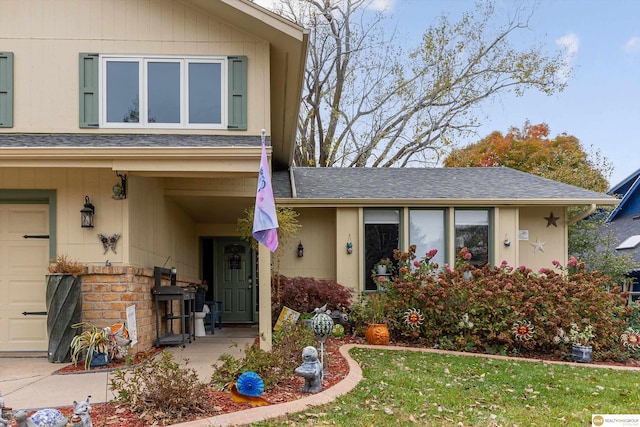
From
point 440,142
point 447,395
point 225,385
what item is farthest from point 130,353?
point 440,142

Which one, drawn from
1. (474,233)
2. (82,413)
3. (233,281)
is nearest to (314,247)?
(233,281)

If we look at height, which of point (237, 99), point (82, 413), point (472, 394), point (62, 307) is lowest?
point (472, 394)

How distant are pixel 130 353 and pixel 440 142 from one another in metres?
17.0

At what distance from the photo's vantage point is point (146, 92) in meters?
7.68

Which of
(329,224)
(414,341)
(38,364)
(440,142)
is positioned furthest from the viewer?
(440,142)

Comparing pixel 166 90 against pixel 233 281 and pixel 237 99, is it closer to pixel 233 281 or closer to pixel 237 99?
pixel 237 99

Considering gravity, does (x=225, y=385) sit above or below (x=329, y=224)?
below

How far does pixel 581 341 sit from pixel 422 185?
5200 millimetres

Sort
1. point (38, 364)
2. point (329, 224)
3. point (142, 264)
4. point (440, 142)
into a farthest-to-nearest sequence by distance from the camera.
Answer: point (440, 142) → point (329, 224) → point (142, 264) → point (38, 364)

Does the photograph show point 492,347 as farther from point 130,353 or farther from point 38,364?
point 38,364

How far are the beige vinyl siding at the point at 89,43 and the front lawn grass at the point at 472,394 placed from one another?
3.93 metres

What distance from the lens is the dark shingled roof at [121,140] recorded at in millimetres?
7113

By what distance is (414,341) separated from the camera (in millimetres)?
8828

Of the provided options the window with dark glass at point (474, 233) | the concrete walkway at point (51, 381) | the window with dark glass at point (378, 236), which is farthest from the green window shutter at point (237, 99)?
the window with dark glass at point (474, 233)
